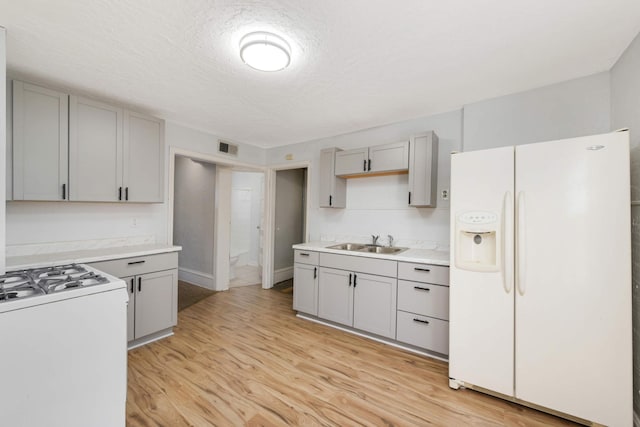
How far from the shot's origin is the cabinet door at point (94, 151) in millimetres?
2238

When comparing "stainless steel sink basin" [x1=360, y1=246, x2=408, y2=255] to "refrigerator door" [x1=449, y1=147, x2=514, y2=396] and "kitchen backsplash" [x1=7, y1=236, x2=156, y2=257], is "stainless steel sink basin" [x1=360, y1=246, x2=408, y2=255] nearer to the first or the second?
"refrigerator door" [x1=449, y1=147, x2=514, y2=396]

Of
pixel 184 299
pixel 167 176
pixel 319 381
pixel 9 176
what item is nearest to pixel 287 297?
pixel 184 299

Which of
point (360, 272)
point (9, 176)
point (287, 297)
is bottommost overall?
point (287, 297)

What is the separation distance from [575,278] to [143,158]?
3.73 m

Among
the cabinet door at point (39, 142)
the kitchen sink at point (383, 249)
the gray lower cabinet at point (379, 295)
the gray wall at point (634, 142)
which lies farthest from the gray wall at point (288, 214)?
the gray wall at point (634, 142)

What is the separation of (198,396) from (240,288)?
2.60 metres

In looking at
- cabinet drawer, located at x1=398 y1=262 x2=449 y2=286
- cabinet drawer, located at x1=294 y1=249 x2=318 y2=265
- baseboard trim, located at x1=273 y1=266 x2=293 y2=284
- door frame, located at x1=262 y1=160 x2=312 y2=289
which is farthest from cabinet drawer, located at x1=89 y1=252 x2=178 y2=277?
cabinet drawer, located at x1=398 y1=262 x2=449 y2=286

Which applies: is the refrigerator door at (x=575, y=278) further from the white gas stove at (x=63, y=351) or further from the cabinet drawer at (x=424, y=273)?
the white gas stove at (x=63, y=351)

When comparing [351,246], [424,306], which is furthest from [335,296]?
[424,306]

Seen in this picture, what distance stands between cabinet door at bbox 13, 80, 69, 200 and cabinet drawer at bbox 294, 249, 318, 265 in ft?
7.48

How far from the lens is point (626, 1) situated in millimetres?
1333

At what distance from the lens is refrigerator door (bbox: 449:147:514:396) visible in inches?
69.6

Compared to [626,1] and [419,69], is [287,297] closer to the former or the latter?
[419,69]

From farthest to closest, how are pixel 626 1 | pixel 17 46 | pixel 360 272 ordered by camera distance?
pixel 360 272, pixel 17 46, pixel 626 1
